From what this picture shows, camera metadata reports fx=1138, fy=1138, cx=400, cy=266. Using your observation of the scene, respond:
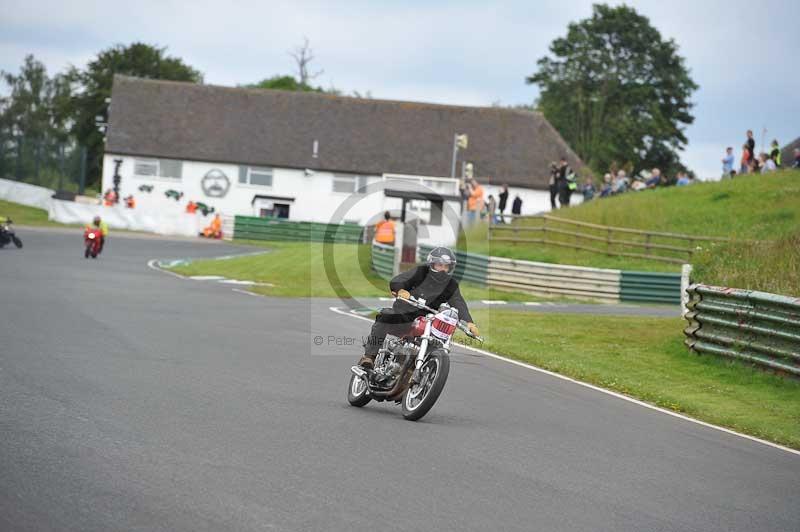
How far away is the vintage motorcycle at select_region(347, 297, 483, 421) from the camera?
10711 mm

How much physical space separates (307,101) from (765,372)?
199ft

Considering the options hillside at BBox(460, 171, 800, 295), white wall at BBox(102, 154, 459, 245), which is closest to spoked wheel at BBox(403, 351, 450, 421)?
hillside at BBox(460, 171, 800, 295)

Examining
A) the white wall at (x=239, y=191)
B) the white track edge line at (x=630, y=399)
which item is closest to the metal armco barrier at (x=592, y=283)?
the white track edge line at (x=630, y=399)

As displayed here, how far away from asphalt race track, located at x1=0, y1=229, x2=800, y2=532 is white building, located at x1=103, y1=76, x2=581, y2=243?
53620mm

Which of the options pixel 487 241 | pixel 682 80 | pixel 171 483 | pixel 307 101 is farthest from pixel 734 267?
pixel 682 80

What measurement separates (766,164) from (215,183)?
37395 millimetres

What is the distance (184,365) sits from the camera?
13.6m

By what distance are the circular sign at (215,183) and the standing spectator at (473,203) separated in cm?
3197

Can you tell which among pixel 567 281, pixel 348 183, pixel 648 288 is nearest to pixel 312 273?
pixel 567 281

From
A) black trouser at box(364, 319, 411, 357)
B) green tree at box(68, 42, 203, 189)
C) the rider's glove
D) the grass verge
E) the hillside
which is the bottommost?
black trouser at box(364, 319, 411, 357)

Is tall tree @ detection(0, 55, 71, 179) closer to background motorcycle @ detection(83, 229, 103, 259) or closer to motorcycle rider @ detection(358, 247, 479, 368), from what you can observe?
background motorcycle @ detection(83, 229, 103, 259)

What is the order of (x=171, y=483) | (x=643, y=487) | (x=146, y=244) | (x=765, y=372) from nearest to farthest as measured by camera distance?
(x=171, y=483), (x=643, y=487), (x=765, y=372), (x=146, y=244)

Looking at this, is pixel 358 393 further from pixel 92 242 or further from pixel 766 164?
pixel 766 164

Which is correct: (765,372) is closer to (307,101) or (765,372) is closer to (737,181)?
(737,181)
